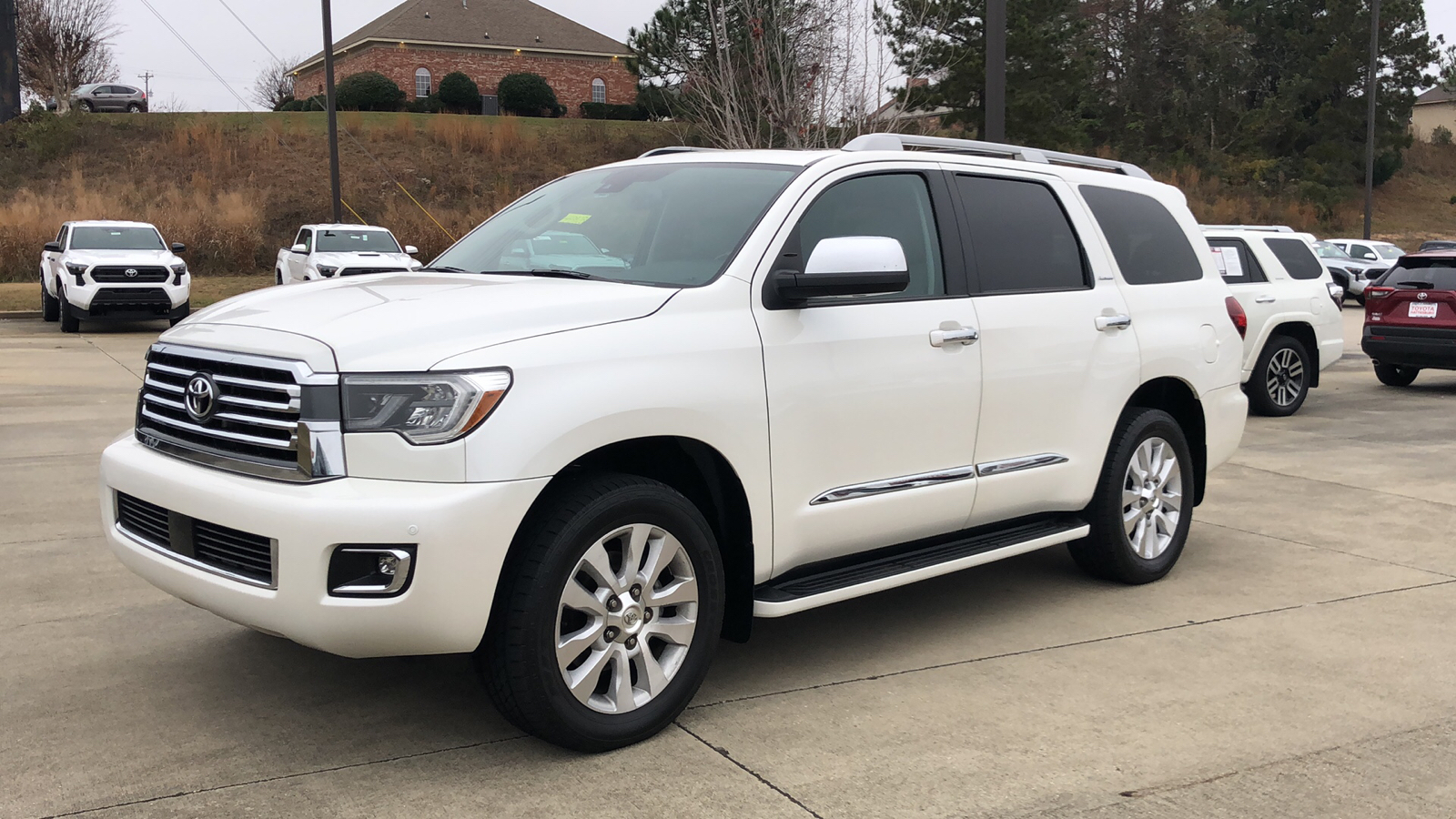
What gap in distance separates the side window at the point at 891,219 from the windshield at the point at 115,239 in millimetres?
18956

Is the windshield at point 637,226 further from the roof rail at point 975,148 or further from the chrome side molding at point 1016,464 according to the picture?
the chrome side molding at point 1016,464

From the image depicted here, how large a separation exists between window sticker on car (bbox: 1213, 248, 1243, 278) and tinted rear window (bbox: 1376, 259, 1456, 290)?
3.10 metres

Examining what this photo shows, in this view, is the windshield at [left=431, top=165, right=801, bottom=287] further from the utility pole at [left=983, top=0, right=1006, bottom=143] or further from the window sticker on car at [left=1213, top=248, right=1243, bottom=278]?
the window sticker on car at [left=1213, top=248, right=1243, bottom=278]

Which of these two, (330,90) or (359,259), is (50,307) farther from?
(330,90)

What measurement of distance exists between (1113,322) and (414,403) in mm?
3334

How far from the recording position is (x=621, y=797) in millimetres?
3607

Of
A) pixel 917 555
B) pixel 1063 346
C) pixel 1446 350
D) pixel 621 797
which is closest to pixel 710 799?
pixel 621 797

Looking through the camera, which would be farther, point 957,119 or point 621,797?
point 957,119

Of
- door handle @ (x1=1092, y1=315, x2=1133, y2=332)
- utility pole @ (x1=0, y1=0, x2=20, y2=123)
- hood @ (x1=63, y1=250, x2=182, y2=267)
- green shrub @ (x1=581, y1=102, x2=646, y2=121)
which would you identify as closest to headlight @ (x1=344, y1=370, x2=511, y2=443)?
door handle @ (x1=1092, y1=315, x2=1133, y2=332)

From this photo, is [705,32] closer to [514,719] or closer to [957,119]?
[957,119]

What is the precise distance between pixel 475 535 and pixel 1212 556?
449 centimetres

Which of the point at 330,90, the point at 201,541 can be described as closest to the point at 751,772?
the point at 201,541

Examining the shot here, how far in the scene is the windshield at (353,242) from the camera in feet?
74.9

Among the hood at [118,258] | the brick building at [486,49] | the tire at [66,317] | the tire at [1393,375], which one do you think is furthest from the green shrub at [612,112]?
the tire at [1393,375]
